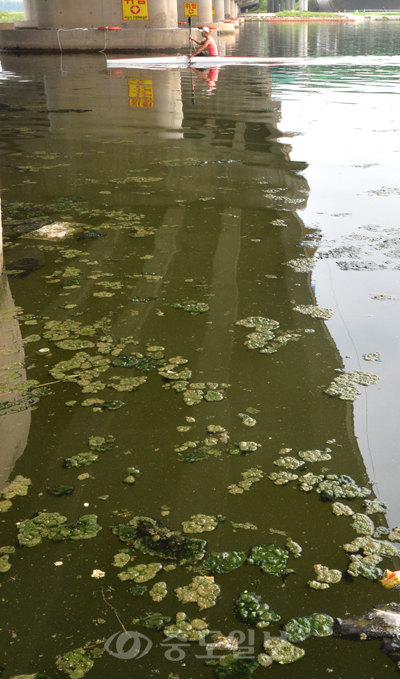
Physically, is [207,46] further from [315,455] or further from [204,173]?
[315,455]

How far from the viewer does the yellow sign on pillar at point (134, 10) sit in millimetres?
23648

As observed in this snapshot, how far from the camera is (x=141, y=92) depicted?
501 inches

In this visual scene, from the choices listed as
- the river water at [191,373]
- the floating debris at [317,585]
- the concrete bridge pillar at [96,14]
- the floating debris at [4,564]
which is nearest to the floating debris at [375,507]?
the river water at [191,373]

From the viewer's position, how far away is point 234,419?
94.9 inches

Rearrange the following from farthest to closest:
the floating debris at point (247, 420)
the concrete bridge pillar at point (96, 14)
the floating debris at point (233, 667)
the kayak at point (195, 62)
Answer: the concrete bridge pillar at point (96, 14) < the kayak at point (195, 62) < the floating debris at point (247, 420) < the floating debris at point (233, 667)

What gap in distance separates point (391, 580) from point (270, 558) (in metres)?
0.35

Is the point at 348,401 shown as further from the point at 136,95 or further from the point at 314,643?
the point at 136,95

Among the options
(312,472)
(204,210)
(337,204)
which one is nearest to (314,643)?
(312,472)

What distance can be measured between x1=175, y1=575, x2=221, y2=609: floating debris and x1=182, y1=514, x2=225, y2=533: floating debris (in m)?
0.18

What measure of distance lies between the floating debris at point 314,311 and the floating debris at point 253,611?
6.04 ft

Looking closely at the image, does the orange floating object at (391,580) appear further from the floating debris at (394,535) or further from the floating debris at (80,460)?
the floating debris at (80,460)

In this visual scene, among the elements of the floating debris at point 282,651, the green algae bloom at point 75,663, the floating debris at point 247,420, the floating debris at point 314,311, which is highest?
the floating debris at point 314,311

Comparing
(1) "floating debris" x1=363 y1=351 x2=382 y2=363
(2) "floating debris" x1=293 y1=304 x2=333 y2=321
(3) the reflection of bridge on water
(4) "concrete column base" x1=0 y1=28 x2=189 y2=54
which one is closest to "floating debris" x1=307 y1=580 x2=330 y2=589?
(3) the reflection of bridge on water

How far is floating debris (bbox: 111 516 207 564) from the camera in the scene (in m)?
1.81
